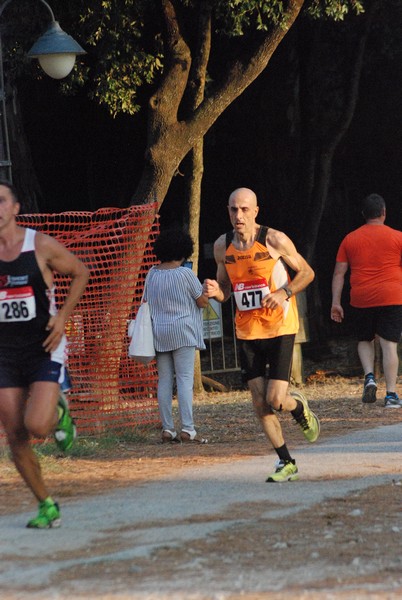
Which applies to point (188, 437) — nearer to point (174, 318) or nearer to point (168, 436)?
point (168, 436)

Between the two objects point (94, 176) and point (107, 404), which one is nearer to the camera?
point (107, 404)

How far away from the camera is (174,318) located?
1180 centimetres

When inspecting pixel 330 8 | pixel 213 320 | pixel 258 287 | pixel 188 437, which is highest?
pixel 330 8

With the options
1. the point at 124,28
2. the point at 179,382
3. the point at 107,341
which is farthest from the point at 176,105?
the point at 179,382

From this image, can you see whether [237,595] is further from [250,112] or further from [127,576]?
[250,112]

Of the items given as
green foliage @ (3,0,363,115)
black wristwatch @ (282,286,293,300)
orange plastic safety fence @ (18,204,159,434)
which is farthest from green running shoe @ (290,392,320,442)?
green foliage @ (3,0,363,115)

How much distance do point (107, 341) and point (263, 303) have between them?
4170 millimetres

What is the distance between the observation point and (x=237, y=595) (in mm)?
5676

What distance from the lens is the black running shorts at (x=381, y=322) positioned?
13.6 m

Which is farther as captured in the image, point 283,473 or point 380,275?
point 380,275

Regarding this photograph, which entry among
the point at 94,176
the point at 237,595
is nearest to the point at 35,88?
the point at 94,176

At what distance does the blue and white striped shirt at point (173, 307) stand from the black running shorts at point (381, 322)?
258 centimetres

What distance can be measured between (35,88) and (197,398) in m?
6.42

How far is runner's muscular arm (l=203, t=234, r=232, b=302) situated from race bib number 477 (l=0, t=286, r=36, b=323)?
1.87m
